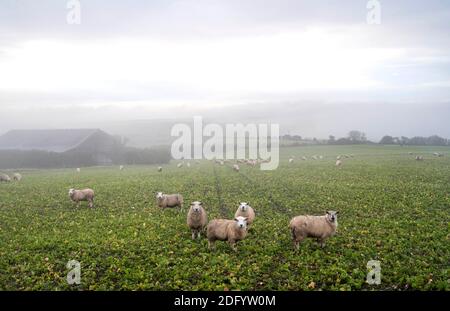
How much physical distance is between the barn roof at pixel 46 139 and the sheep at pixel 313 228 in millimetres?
79562

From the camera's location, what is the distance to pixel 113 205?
2686cm

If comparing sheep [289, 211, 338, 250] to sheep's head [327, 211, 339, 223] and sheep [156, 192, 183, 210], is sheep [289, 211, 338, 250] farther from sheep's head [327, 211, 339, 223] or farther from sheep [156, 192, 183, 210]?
sheep [156, 192, 183, 210]

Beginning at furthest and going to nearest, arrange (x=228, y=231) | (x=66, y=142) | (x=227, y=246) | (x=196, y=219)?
(x=66, y=142), (x=196, y=219), (x=227, y=246), (x=228, y=231)

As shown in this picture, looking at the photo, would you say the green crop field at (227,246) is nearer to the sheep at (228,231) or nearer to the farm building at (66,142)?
the sheep at (228,231)

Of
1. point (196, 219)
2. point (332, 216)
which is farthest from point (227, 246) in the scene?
point (332, 216)

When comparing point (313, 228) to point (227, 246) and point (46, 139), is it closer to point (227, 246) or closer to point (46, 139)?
point (227, 246)

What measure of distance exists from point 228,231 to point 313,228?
3.71 meters

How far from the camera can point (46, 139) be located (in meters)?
94.1

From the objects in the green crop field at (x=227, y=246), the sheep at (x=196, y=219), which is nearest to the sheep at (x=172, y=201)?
the green crop field at (x=227, y=246)

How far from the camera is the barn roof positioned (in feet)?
287

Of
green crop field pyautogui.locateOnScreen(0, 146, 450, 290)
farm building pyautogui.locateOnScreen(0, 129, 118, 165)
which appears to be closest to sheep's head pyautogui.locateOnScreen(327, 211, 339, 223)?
green crop field pyautogui.locateOnScreen(0, 146, 450, 290)
